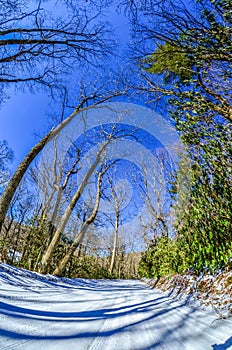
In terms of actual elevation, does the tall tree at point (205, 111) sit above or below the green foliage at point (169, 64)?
below

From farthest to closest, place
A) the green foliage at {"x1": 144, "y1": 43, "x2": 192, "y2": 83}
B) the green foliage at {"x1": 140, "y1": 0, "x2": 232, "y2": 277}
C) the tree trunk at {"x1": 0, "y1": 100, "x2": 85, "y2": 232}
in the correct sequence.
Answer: the tree trunk at {"x1": 0, "y1": 100, "x2": 85, "y2": 232}, the green foliage at {"x1": 144, "y1": 43, "x2": 192, "y2": 83}, the green foliage at {"x1": 140, "y1": 0, "x2": 232, "y2": 277}

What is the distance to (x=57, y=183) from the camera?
364 inches

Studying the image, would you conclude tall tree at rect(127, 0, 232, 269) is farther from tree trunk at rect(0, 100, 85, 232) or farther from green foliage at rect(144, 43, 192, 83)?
tree trunk at rect(0, 100, 85, 232)

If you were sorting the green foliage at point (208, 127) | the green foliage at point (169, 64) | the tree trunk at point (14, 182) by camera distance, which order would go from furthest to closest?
the tree trunk at point (14, 182) < the green foliage at point (169, 64) < the green foliage at point (208, 127)

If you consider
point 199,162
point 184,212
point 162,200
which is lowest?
point 184,212

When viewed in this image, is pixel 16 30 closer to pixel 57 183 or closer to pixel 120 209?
pixel 57 183

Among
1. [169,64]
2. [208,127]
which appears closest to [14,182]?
[208,127]

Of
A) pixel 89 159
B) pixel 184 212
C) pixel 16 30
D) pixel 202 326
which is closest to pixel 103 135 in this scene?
pixel 89 159

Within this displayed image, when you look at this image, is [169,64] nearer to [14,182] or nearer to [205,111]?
[205,111]

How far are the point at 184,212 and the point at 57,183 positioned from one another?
259 inches

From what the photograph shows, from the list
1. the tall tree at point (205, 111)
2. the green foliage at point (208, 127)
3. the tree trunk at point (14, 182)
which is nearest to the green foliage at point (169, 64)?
the green foliage at point (208, 127)

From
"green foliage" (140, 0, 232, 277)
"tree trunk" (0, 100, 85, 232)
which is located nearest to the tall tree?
"green foliage" (140, 0, 232, 277)

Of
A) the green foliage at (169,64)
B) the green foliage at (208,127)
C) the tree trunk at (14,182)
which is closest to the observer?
the green foliage at (208,127)

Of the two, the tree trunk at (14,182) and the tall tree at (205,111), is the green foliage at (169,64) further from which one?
the tree trunk at (14,182)
